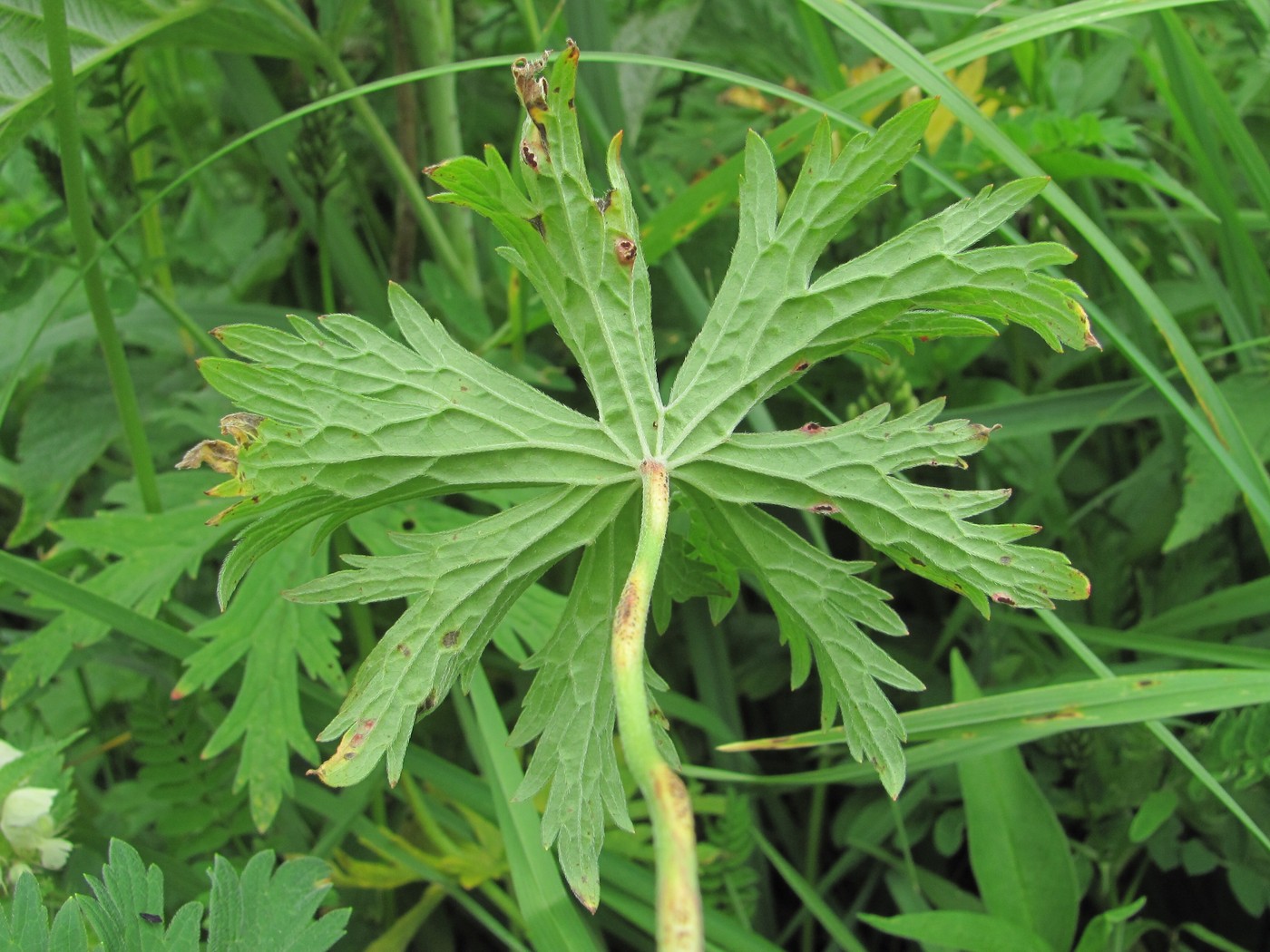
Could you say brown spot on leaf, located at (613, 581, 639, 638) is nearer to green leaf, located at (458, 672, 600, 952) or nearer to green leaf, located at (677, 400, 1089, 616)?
green leaf, located at (677, 400, 1089, 616)

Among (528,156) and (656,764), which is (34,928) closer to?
(656,764)

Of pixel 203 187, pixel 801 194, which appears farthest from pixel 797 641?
pixel 203 187

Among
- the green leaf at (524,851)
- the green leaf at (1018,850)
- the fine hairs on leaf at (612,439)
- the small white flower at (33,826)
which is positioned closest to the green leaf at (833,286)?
the fine hairs on leaf at (612,439)

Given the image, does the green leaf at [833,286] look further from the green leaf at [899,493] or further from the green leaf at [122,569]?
the green leaf at [122,569]

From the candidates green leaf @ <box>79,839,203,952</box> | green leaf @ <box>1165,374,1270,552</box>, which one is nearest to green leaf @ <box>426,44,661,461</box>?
green leaf @ <box>79,839,203,952</box>

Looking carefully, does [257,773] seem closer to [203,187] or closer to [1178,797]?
[1178,797]

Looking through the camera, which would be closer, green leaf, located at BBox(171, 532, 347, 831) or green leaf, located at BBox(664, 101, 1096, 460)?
green leaf, located at BBox(664, 101, 1096, 460)

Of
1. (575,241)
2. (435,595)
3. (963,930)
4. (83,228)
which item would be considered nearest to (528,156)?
(575,241)
